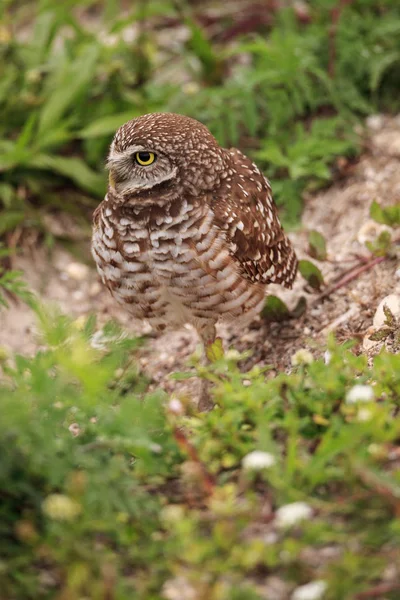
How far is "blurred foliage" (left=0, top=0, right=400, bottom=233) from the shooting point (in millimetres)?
4809

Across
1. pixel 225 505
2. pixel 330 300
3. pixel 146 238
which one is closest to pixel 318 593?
pixel 225 505

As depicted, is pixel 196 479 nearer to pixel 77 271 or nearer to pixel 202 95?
pixel 77 271

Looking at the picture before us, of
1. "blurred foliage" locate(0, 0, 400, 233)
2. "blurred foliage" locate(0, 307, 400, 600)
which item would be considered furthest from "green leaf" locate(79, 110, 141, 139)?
"blurred foliage" locate(0, 307, 400, 600)

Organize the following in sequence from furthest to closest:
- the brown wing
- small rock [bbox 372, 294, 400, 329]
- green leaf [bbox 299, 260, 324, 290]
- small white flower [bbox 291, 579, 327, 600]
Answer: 1. green leaf [bbox 299, 260, 324, 290]
2. small rock [bbox 372, 294, 400, 329]
3. the brown wing
4. small white flower [bbox 291, 579, 327, 600]

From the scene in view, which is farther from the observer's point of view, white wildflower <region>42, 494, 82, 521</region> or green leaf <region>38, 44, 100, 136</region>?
green leaf <region>38, 44, 100, 136</region>

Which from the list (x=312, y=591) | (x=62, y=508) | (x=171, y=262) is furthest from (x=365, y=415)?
(x=171, y=262)

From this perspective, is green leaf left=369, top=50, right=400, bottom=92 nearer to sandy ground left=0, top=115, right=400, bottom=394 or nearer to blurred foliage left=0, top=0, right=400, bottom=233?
blurred foliage left=0, top=0, right=400, bottom=233

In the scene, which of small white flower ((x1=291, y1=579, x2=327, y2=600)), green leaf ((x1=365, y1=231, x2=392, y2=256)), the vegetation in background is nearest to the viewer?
small white flower ((x1=291, y1=579, x2=327, y2=600))

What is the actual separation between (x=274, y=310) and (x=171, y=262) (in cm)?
91

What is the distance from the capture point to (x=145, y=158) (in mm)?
3168

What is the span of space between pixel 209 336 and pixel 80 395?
4.66 feet

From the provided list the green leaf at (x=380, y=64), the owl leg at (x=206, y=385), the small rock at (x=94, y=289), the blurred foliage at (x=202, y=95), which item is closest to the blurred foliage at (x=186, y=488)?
the owl leg at (x=206, y=385)

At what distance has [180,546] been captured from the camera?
2.13 metres

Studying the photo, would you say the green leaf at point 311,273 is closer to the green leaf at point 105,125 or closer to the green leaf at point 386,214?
the green leaf at point 386,214
